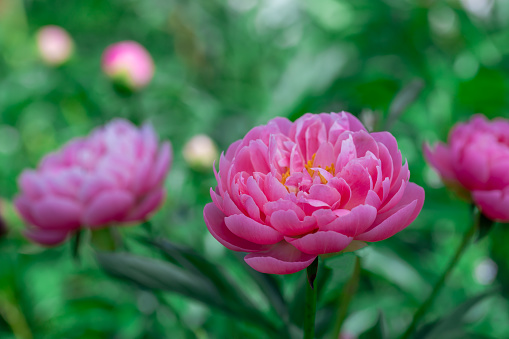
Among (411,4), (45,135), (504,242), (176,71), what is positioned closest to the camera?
(504,242)

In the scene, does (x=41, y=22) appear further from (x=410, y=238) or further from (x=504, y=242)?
(x=504, y=242)

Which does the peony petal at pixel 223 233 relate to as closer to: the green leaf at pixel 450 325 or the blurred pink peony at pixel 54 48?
the green leaf at pixel 450 325

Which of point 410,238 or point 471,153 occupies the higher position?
point 471,153

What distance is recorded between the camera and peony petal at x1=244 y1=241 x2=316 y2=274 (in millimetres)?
286

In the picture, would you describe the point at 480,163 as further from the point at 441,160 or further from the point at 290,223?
the point at 290,223

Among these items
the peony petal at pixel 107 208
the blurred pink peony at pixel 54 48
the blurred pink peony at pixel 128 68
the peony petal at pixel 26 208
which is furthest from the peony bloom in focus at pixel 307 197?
the blurred pink peony at pixel 54 48

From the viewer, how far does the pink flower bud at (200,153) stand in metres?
0.90

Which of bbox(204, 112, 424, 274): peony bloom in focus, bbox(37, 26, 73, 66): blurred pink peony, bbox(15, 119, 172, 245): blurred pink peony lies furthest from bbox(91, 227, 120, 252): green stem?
bbox(37, 26, 73, 66): blurred pink peony

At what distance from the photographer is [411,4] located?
106 centimetres

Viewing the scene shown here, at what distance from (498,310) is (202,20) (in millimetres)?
1372

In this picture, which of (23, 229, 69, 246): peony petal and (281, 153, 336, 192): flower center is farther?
(23, 229, 69, 246): peony petal

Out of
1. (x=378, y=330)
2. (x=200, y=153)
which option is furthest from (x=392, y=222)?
(x=200, y=153)

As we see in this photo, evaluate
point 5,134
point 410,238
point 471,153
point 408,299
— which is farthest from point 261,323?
point 5,134

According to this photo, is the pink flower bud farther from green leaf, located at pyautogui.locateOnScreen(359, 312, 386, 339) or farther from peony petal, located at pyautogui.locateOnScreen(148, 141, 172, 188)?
green leaf, located at pyautogui.locateOnScreen(359, 312, 386, 339)
